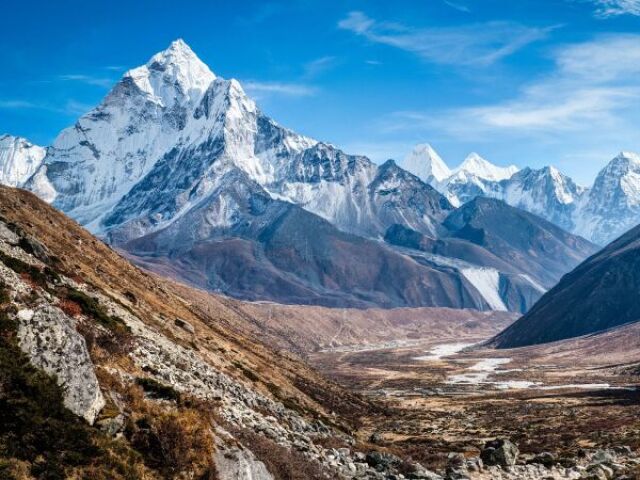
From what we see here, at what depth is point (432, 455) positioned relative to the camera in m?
52.9

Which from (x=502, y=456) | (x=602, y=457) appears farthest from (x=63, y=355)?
(x=602, y=457)

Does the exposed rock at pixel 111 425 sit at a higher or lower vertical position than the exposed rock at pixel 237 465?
higher

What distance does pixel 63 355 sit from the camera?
81.9 ft

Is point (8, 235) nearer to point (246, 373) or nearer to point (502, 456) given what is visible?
point (246, 373)

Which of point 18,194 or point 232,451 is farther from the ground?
point 18,194

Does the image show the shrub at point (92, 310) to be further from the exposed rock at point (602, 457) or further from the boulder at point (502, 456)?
the exposed rock at point (602, 457)

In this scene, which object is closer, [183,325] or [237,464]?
[237,464]

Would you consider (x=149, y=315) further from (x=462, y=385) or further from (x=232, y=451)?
(x=462, y=385)

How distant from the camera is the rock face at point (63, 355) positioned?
2425 centimetres

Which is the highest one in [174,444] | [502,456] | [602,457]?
[174,444]

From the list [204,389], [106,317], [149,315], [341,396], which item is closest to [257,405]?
[204,389]

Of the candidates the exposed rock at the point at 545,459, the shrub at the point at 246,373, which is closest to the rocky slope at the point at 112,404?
the shrub at the point at 246,373

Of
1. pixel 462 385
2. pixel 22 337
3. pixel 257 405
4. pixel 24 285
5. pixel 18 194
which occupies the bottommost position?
pixel 462 385

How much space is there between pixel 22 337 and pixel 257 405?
Answer: 27.4m
